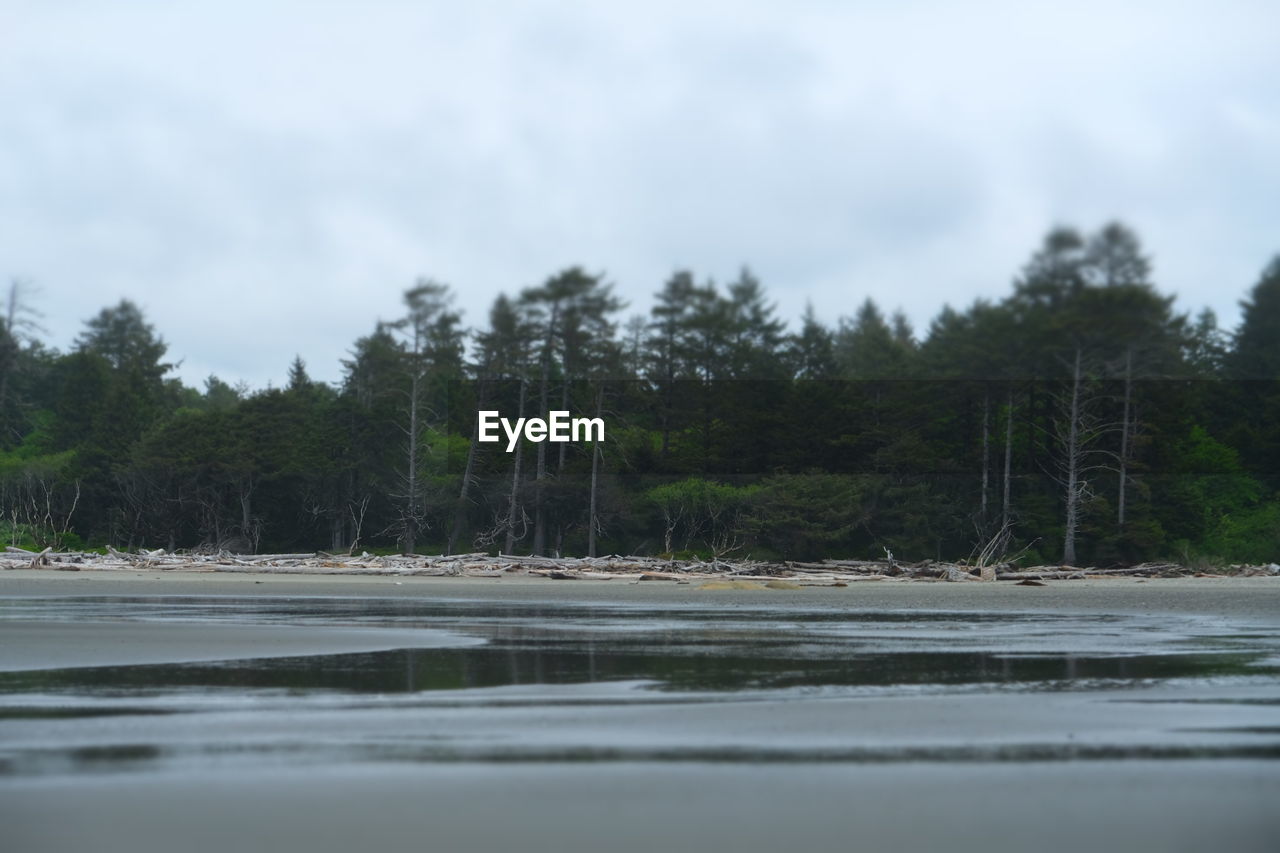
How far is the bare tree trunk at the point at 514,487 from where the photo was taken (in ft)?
184

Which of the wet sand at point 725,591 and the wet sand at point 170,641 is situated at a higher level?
the wet sand at point 170,641

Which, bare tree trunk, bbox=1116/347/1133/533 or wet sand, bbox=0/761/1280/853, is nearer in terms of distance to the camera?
wet sand, bbox=0/761/1280/853

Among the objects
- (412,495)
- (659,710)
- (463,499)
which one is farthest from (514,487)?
(659,710)

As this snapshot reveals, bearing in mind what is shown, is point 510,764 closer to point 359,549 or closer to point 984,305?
point 984,305

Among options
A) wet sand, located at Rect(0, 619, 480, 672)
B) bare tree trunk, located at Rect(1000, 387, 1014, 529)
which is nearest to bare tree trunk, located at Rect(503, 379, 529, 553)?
bare tree trunk, located at Rect(1000, 387, 1014, 529)

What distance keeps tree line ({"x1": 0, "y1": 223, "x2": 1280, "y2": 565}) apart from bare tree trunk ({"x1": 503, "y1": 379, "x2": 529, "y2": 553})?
151 millimetres

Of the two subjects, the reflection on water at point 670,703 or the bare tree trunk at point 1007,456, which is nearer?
the reflection on water at point 670,703

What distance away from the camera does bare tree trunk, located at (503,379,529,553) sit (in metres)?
56.2

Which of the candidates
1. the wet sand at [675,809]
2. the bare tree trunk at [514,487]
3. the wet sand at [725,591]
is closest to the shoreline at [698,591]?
the wet sand at [725,591]

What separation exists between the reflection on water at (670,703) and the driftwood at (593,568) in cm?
2152

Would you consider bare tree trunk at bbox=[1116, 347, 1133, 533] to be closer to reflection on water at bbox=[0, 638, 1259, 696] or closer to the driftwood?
the driftwood

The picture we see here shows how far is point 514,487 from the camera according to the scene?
58.0 m

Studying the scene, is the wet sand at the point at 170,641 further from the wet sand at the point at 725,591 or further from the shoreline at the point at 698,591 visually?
the wet sand at the point at 725,591

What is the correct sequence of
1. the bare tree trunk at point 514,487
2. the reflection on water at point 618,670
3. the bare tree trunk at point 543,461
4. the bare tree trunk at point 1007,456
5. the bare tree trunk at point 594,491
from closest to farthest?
1. the reflection on water at point 618,670
2. the bare tree trunk at point 1007,456
3. the bare tree trunk at point 594,491
4. the bare tree trunk at point 514,487
5. the bare tree trunk at point 543,461
